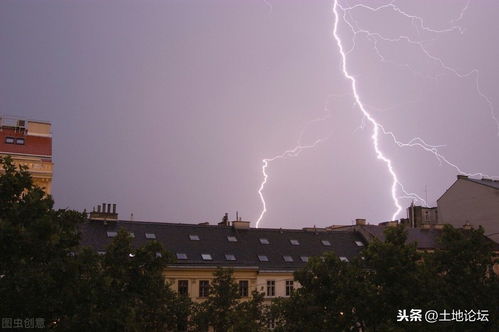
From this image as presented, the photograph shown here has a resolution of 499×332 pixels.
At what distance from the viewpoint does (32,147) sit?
41.7m

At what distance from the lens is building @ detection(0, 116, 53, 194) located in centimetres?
3922

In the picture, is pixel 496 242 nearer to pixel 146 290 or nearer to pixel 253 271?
pixel 253 271

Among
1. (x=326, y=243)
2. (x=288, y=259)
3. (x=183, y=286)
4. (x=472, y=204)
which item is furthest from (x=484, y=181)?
(x=183, y=286)

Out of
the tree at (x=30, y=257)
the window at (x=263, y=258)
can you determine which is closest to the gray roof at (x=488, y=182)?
the window at (x=263, y=258)

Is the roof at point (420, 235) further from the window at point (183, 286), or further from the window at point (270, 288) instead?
the window at point (183, 286)

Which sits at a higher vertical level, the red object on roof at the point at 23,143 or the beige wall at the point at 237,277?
the red object on roof at the point at 23,143

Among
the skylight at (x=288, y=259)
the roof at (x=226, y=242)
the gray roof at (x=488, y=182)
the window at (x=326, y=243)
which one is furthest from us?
the gray roof at (x=488, y=182)

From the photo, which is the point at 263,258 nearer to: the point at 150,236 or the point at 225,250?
the point at 225,250

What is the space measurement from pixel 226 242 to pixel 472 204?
2605cm

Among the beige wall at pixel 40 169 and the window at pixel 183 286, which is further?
the window at pixel 183 286

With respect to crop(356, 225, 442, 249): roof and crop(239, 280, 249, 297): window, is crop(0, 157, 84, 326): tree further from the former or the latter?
crop(356, 225, 442, 249): roof

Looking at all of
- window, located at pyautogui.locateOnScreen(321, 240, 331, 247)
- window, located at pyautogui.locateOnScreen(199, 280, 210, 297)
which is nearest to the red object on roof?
window, located at pyautogui.locateOnScreen(199, 280, 210, 297)

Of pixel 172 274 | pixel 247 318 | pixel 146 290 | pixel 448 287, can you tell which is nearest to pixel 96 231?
pixel 172 274

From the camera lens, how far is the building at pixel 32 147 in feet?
129
